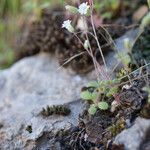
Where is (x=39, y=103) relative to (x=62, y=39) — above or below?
below

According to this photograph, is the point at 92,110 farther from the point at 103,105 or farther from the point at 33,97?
the point at 33,97

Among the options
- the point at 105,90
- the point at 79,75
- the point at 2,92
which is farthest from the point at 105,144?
the point at 2,92

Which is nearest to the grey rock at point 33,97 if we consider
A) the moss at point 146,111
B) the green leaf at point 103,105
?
the green leaf at point 103,105

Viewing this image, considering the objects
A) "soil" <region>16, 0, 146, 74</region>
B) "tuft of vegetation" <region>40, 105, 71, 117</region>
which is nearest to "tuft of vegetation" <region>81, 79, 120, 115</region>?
"tuft of vegetation" <region>40, 105, 71, 117</region>

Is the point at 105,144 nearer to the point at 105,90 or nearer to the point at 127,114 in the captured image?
the point at 127,114

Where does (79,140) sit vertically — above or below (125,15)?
below

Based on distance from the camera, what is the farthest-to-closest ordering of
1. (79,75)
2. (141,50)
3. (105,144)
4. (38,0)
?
(38,0) < (79,75) < (141,50) < (105,144)

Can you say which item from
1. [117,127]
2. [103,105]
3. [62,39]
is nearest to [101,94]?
[103,105]
